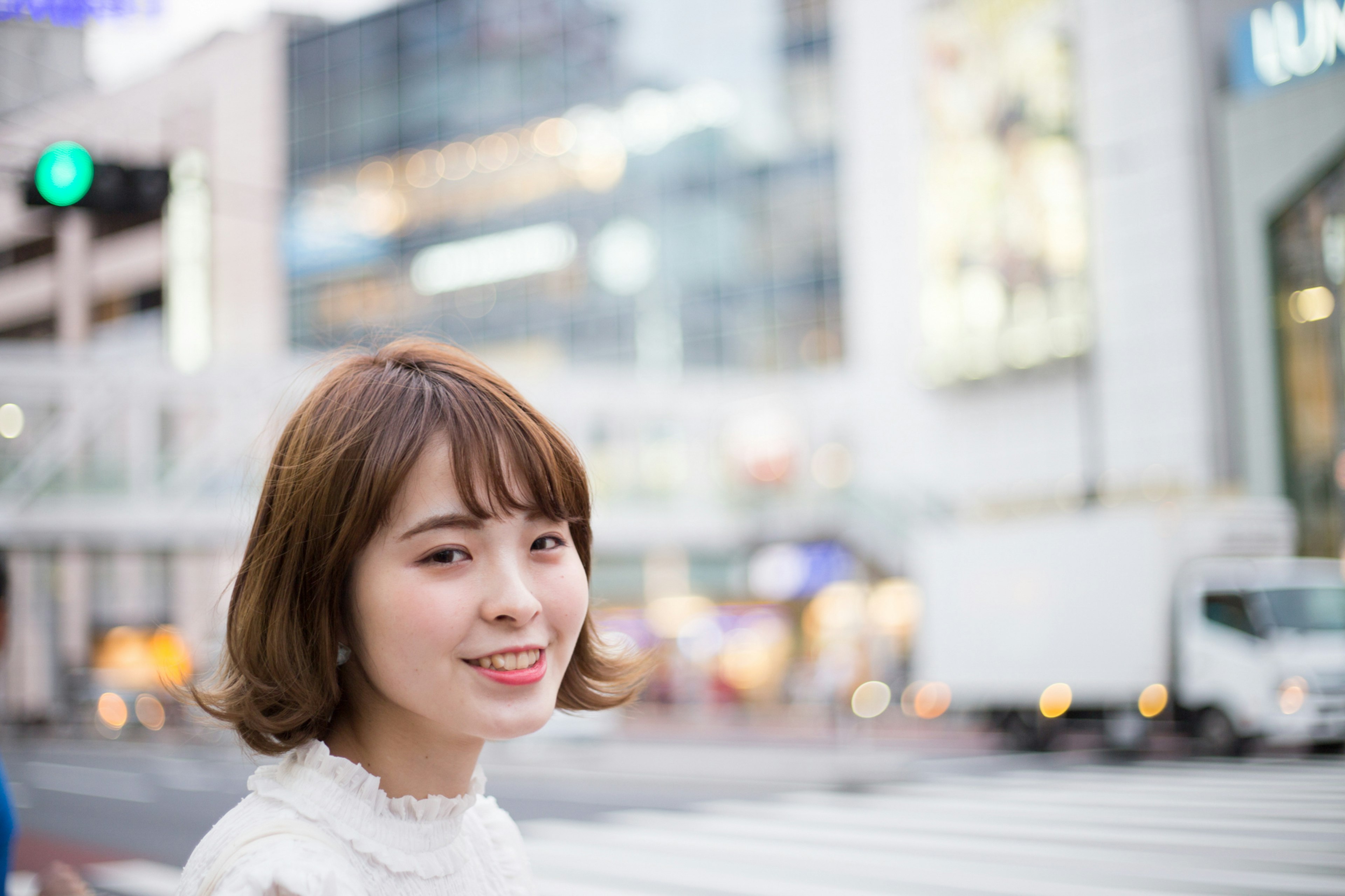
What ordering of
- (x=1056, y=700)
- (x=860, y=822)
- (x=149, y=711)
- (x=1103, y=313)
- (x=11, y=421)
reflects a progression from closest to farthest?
1. (x=860, y=822)
2. (x=1056, y=700)
3. (x=11, y=421)
4. (x=1103, y=313)
5. (x=149, y=711)

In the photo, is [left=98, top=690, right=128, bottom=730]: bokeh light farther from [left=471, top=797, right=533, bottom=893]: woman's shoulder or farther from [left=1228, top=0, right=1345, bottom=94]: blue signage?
[left=471, top=797, right=533, bottom=893]: woman's shoulder

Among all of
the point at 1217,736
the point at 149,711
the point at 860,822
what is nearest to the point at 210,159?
the point at 149,711

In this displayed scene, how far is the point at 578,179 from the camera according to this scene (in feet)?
152

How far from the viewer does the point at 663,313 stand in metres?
44.3

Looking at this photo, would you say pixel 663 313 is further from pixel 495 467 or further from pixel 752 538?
pixel 495 467

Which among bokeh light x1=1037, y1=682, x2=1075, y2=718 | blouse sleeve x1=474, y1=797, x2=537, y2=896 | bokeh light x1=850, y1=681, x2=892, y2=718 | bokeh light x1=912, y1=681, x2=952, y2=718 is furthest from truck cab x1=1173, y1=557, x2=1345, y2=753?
blouse sleeve x1=474, y1=797, x2=537, y2=896

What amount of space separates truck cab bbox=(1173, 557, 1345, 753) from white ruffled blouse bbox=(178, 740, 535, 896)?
653 inches

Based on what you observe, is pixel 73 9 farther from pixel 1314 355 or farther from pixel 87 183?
pixel 1314 355

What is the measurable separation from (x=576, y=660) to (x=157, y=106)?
22.6 m

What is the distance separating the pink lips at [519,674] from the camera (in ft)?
5.31

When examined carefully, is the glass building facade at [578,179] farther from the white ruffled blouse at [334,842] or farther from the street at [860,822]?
the white ruffled blouse at [334,842]

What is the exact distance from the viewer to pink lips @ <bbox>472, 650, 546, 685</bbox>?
5.31 ft

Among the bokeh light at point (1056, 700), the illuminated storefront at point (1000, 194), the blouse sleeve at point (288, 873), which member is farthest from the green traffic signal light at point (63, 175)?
the illuminated storefront at point (1000, 194)

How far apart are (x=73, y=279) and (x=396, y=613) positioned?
33.1 meters
